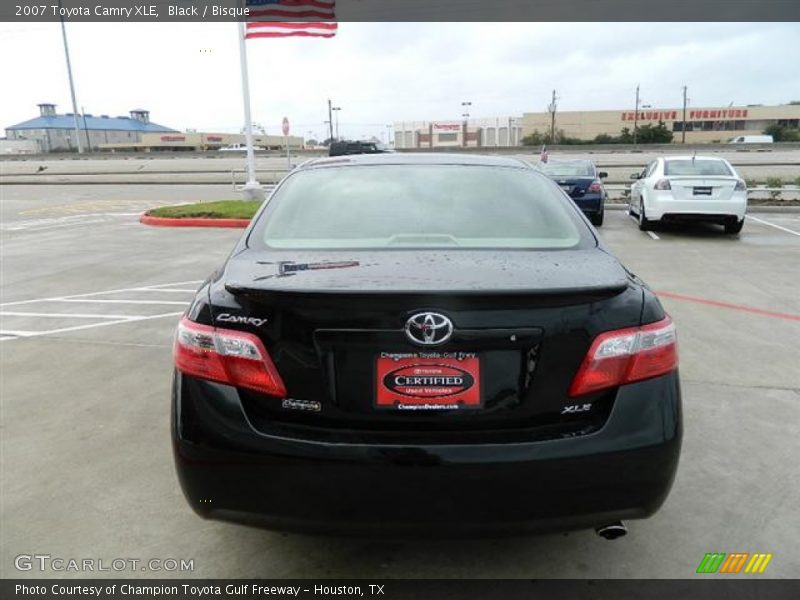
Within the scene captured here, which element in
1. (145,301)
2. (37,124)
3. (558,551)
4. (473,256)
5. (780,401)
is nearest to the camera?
(473,256)

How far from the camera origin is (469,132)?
4299 inches

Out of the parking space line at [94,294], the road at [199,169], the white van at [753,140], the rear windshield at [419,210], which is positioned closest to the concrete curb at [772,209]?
the road at [199,169]

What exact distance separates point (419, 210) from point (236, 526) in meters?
1.64

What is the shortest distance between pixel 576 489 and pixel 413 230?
1273 mm

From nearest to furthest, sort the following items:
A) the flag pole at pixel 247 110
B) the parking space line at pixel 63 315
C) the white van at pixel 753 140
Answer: the parking space line at pixel 63 315 < the flag pole at pixel 247 110 < the white van at pixel 753 140

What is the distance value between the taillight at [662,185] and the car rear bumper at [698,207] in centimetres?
10

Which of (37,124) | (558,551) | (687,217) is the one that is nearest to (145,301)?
(558,551)

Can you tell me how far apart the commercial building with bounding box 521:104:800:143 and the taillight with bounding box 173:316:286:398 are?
9967 cm

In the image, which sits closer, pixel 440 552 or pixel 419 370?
pixel 419 370

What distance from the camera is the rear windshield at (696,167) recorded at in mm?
11616

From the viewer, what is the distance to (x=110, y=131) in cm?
11900

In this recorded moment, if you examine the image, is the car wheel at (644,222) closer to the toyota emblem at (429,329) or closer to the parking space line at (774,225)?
the parking space line at (774,225)

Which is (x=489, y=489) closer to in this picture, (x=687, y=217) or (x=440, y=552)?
(x=440, y=552)

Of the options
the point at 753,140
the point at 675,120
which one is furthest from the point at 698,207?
the point at 675,120
